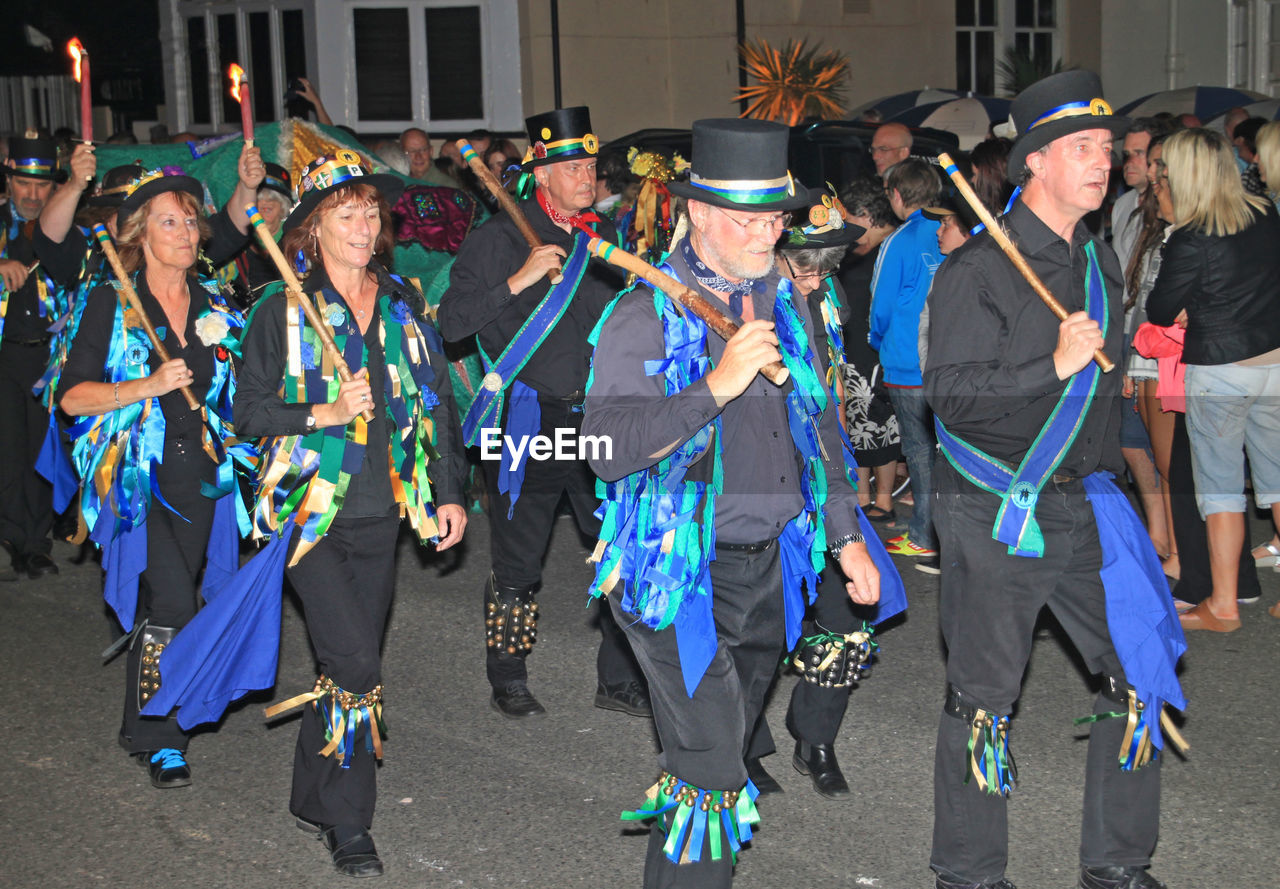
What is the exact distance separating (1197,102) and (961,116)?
2.25 metres

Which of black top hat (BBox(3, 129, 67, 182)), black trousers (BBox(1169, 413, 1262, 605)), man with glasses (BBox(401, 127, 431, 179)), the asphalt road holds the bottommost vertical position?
the asphalt road

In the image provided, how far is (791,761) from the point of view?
5.41 m

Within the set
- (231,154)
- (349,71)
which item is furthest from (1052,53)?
(231,154)

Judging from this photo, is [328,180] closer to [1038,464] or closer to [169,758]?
[169,758]

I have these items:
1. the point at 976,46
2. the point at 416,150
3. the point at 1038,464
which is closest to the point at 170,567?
the point at 1038,464

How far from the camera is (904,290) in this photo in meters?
7.73

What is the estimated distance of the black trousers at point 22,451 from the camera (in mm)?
8062

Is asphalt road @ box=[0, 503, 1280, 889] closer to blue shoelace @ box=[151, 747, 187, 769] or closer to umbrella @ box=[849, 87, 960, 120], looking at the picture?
blue shoelace @ box=[151, 747, 187, 769]

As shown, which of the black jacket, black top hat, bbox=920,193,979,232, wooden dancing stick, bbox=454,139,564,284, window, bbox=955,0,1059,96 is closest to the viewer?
wooden dancing stick, bbox=454,139,564,284

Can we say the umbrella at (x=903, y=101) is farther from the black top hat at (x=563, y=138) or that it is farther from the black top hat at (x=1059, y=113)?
the black top hat at (x=1059, y=113)

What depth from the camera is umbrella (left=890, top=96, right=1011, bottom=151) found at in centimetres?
1422

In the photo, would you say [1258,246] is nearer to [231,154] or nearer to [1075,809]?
[1075,809]

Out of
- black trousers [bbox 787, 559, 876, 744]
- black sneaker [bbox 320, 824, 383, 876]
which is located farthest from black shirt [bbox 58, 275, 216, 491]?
black trousers [bbox 787, 559, 876, 744]

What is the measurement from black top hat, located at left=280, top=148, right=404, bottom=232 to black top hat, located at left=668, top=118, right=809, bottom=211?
4.64ft
